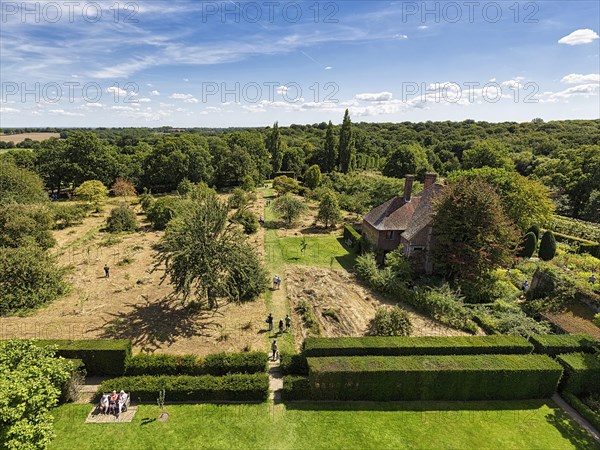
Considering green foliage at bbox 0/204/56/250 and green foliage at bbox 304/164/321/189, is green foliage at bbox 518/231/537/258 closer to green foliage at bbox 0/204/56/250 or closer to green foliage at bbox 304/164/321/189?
green foliage at bbox 304/164/321/189

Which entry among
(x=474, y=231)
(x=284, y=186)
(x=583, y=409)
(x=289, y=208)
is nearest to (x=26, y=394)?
(x=583, y=409)

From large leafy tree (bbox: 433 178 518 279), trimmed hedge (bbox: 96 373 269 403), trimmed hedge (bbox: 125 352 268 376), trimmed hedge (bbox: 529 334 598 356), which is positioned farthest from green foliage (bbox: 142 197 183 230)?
trimmed hedge (bbox: 529 334 598 356)

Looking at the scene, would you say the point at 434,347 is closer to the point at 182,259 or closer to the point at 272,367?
the point at 272,367

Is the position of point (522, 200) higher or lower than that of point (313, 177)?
lower

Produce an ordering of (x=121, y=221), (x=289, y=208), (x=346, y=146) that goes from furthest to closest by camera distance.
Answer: (x=346, y=146)
(x=289, y=208)
(x=121, y=221)

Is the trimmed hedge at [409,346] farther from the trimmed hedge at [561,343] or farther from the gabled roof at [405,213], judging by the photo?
the gabled roof at [405,213]

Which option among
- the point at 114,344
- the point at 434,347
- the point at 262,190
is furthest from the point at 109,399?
the point at 262,190

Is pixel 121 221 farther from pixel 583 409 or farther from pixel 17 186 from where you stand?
pixel 583 409
